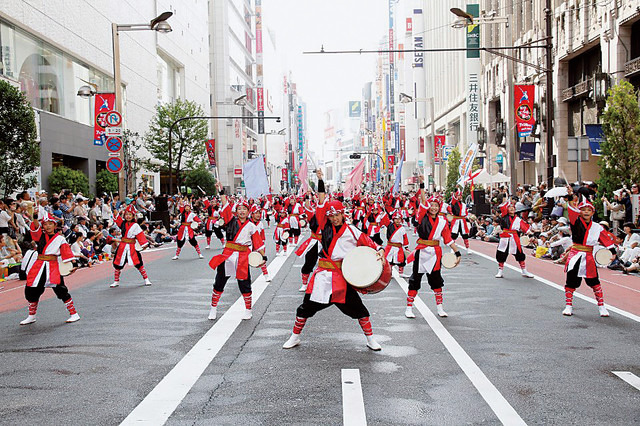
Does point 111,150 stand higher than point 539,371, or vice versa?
point 111,150

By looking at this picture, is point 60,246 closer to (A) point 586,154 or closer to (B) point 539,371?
(B) point 539,371

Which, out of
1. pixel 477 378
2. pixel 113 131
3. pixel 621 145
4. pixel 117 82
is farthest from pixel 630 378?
pixel 117 82

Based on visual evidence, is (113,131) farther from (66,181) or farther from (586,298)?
(586,298)

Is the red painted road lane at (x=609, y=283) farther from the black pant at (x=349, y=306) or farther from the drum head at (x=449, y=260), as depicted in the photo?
the black pant at (x=349, y=306)

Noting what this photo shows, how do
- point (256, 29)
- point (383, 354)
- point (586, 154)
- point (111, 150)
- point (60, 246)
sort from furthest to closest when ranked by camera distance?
1. point (256, 29)
2. point (111, 150)
3. point (586, 154)
4. point (60, 246)
5. point (383, 354)

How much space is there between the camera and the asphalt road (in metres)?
5.36

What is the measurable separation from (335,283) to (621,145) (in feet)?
44.9

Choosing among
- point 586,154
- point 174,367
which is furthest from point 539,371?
point 586,154

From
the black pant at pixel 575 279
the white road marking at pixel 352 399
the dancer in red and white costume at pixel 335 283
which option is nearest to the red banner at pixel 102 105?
the dancer in red and white costume at pixel 335 283

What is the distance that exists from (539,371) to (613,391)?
0.81m

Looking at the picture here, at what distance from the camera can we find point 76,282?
14766 millimetres

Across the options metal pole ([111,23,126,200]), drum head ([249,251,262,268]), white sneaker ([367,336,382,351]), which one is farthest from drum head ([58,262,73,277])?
metal pole ([111,23,126,200])

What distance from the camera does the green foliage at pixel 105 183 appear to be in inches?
1319

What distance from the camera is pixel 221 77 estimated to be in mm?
78625
